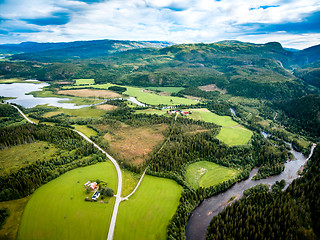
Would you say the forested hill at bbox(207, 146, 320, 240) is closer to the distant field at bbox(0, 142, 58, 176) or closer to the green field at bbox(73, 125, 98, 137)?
the distant field at bbox(0, 142, 58, 176)

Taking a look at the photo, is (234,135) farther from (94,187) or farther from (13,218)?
(13,218)

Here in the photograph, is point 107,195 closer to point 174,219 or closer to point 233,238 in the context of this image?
point 174,219

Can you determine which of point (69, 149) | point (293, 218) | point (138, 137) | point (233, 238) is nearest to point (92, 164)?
point (69, 149)

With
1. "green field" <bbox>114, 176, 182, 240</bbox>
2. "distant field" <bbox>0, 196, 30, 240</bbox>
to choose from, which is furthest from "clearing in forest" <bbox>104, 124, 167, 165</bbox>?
"distant field" <bbox>0, 196, 30, 240</bbox>

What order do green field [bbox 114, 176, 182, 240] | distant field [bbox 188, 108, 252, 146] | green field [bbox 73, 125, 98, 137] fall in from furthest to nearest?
green field [bbox 73, 125, 98, 137], distant field [bbox 188, 108, 252, 146], green field [bbox 114, 176, 182, 240]

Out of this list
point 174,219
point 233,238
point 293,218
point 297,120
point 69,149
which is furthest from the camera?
point 297,120
